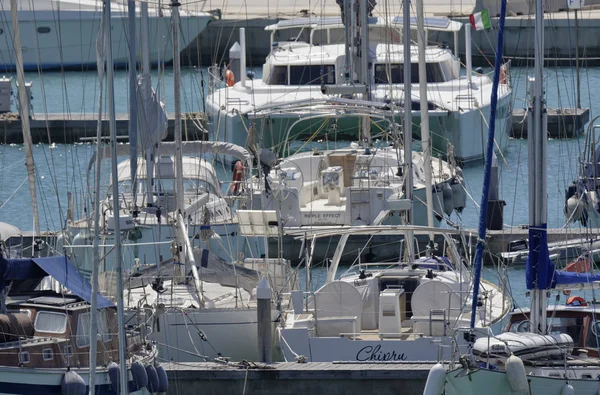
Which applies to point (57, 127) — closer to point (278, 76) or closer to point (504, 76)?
point (278, 76)

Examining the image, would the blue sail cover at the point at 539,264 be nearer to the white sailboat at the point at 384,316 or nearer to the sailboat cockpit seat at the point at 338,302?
the white sailboat at the point at 384,316

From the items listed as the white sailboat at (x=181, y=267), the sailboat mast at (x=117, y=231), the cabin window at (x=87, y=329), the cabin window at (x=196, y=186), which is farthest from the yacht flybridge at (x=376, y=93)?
the sailboat mast at (x=117, y=231)

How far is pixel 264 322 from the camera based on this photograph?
21938 millimetres

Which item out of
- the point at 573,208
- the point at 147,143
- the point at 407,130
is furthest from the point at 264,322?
the point at 573,208

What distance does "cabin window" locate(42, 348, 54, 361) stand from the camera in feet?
62.4

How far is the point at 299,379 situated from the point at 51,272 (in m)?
3.51

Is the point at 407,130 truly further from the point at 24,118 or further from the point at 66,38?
the point at 66,38

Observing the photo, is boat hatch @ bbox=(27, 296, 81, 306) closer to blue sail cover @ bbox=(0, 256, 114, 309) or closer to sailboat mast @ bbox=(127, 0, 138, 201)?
blue sail cover @ bbox=(0, 256, 114, 309)

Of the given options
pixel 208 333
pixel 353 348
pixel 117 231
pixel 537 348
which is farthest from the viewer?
pixel 208 333

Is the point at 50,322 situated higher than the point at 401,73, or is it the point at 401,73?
the point at 50,322

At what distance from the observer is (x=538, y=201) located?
20078mm

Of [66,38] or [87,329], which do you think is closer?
[87,329]

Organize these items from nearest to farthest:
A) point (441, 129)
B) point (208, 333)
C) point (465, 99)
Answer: point (208, 333) < point (441, 129) < point (465, 99)

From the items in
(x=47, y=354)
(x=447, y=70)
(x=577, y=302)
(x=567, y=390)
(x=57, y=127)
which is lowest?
(x=57, y=127)
